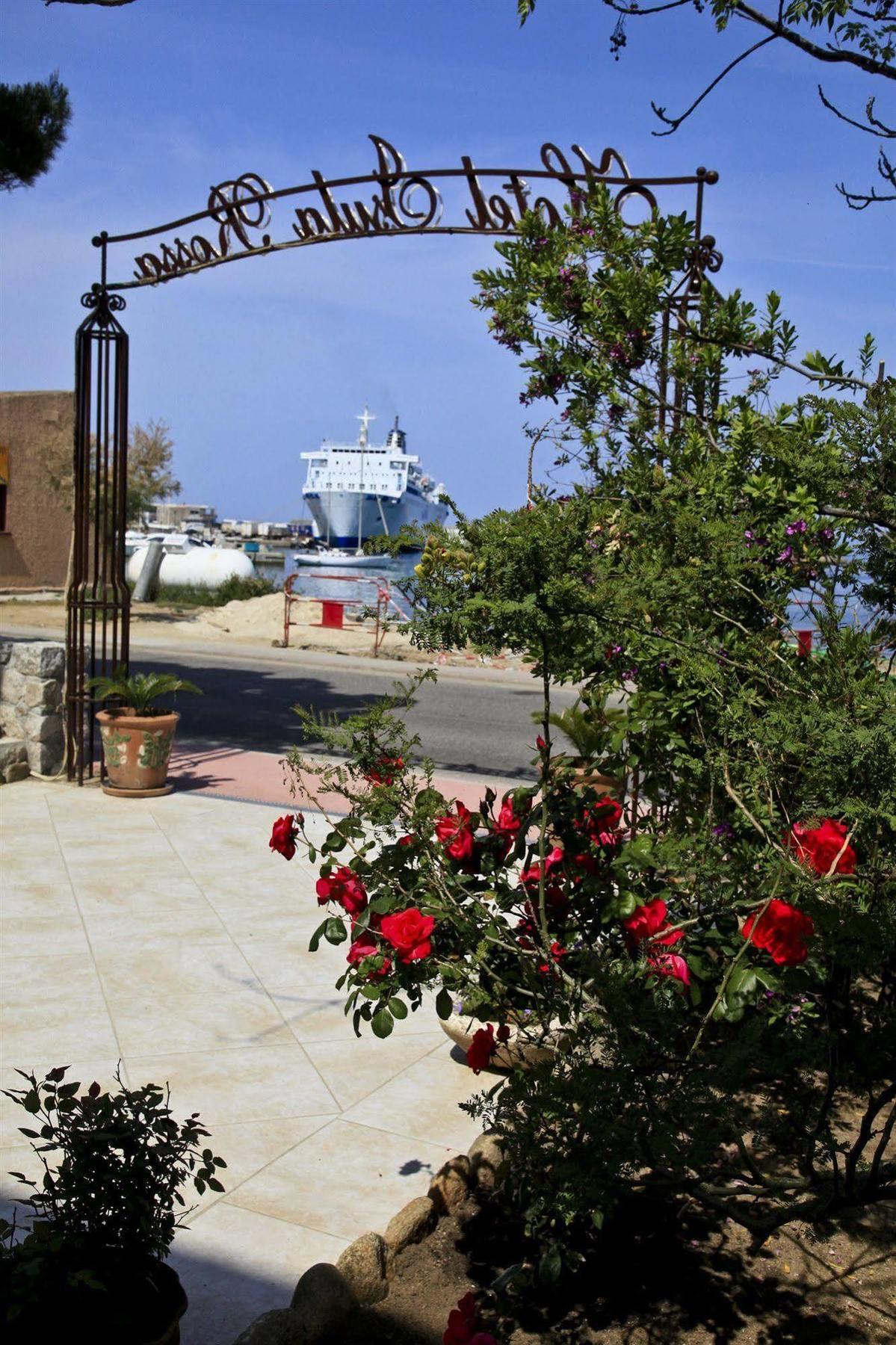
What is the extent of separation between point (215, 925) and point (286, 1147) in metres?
2.21

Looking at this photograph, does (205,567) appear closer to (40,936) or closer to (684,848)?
(40,936)

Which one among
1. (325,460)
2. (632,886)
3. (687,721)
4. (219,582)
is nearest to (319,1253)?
(632,886)

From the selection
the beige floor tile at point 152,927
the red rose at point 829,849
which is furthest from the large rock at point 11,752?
the red rose at point 829,849

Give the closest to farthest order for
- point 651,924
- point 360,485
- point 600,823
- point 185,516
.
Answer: point 651,924 < point 600,823 < point 360,485 < point 185,516

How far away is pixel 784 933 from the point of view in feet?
7.20

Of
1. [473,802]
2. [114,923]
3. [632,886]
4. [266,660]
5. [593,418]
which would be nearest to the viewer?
[632,886]

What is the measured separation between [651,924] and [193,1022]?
2.66m

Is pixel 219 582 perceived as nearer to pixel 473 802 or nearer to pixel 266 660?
pixel 266 660

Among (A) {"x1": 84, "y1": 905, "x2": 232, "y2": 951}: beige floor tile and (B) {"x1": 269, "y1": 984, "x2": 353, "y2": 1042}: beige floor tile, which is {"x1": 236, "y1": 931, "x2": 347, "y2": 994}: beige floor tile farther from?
(A) {"x1": 84, "y1": 905, "x2": 232, "y2": 951}: beige floor tile

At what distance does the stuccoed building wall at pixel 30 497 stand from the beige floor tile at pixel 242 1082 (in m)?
24.2

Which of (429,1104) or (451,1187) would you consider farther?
(429,1104)

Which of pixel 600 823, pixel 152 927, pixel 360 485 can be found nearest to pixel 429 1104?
pixel 600 823

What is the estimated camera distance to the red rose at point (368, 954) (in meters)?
2.68

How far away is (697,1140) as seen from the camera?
2139 millimetres
